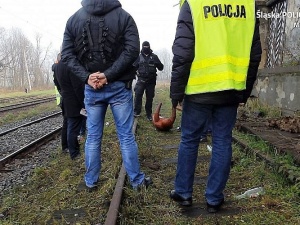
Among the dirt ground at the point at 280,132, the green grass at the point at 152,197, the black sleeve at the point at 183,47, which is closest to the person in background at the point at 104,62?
the green grass at the point at 152,197

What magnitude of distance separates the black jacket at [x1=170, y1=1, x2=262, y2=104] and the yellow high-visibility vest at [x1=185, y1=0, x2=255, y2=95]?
2.0 inches

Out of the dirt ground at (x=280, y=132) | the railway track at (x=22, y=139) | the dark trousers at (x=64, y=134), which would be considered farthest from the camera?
the railway track at (x=22, y=139)

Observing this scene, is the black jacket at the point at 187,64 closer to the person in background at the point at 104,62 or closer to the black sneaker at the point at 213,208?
the person in background at the point at 104,62

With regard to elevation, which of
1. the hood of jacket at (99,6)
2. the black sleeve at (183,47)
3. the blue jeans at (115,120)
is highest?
the hood of jacket at (99,6)

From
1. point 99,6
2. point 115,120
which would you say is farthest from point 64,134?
point 99,6

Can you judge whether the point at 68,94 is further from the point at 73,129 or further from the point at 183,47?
the point at 183,47

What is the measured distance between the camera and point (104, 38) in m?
3.07

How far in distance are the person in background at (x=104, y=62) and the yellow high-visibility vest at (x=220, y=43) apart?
79cm

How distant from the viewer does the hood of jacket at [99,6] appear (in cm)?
304

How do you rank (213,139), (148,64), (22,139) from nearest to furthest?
(213,139)
(22,139)
(148,64)

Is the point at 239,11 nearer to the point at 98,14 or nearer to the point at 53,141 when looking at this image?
the point at 98,14

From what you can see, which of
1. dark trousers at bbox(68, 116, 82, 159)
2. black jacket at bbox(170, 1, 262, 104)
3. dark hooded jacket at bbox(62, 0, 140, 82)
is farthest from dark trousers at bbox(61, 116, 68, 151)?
black jacket at bbox(170, 1, 262, 104)

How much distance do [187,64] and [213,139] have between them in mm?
772

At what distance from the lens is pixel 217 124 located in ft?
9.34
